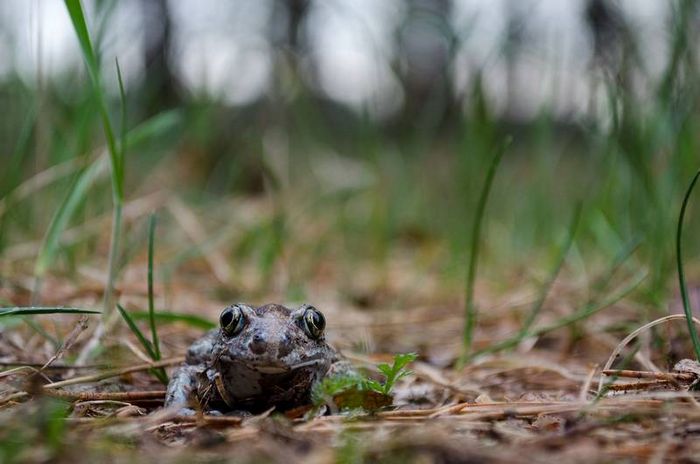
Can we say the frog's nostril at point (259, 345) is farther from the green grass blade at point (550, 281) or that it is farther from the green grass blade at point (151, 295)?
the green grass blade at point (550, 281)

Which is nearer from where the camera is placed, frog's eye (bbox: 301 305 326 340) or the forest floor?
the forest floor

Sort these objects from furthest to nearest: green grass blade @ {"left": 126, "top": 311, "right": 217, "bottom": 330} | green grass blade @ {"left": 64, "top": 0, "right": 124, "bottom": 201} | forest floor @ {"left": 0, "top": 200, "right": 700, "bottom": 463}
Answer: green grass blade @ {"left": 126, "top": 311, "right": 217, "bottom": 330} < green grass blade @ {"left": 64, "top": 0, "right": 124, "bottom": 201} < forest floor @ {"left": 0, "top": 200, "right": 700, "bottom": 463}

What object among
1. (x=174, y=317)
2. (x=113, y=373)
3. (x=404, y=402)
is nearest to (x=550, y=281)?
(x=404, y=402)

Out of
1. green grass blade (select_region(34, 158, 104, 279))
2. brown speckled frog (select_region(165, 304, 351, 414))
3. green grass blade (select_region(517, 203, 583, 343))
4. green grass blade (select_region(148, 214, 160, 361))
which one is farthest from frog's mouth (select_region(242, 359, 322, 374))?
green grass blade (select_region(34, 158, 104, 279))

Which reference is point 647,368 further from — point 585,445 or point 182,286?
point 182,286

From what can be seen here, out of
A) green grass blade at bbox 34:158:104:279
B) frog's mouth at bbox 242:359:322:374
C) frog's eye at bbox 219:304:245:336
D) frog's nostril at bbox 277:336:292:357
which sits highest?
green grass blade at bbox 34:158:104:279

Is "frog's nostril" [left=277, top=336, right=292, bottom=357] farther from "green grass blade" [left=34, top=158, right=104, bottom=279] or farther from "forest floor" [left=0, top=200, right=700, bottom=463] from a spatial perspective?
"green grass blade" [left=34, top=158, right=104, bottom=279]

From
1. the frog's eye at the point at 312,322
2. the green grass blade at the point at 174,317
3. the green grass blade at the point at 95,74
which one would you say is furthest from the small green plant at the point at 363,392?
the green grass blade at the point at 95,74

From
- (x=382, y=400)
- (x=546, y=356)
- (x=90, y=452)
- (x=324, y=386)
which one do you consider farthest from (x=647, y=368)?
(x=90, y=452)
